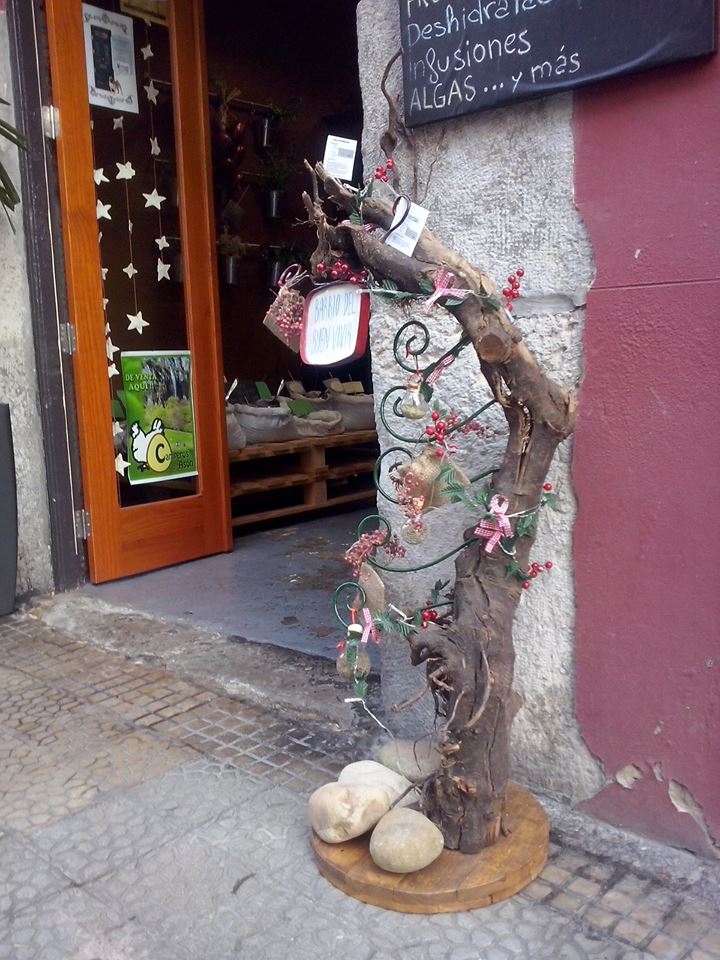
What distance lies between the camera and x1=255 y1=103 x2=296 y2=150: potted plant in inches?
272

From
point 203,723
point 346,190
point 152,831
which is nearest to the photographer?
point 346,190

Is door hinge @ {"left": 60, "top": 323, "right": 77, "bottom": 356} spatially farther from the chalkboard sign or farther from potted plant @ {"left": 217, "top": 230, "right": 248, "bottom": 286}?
the chalkboard sign

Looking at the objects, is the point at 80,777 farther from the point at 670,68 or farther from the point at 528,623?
the point at 670,68

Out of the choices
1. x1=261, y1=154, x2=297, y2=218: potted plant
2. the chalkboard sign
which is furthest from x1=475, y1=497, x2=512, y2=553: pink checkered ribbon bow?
x1=261, y1=154, x2=297, y2=218: potted plant

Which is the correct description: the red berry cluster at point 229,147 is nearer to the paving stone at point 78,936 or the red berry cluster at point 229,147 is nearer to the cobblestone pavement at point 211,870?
the cobblestone pavement at point 211,870

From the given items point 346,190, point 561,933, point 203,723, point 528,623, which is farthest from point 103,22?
point 561,933

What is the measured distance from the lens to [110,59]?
15.2 feet

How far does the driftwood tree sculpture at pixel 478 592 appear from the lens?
208cm

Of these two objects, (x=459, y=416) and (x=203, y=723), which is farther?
(x=203, y=723)

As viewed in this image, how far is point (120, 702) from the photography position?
3365 millimetres

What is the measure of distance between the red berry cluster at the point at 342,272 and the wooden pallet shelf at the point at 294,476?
3.59 m

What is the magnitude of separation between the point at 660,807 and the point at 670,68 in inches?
71.1

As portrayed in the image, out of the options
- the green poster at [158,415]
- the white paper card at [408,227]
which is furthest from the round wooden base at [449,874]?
the green poster at [158,415]

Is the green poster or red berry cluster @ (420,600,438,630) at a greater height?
the green poster
